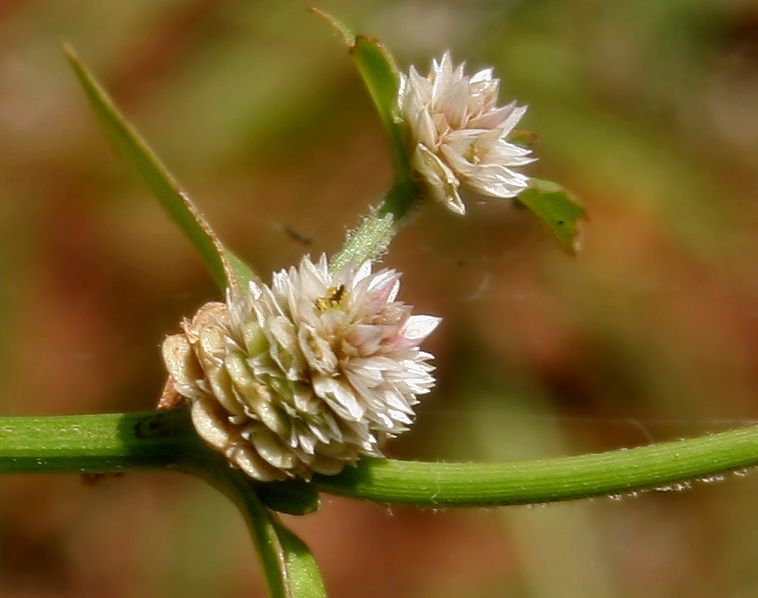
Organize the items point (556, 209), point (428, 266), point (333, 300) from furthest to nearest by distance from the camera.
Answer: point (428, 266), point (556, 209), point (333, 300)

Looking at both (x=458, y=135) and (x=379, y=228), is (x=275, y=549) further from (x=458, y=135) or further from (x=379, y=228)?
(x=458, y=135)

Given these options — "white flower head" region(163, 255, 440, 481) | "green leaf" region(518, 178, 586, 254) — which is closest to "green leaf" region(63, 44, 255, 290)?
"white flower head" region(163, 255, 440, 481)

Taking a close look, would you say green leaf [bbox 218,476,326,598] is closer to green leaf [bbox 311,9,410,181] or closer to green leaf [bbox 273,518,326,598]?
green leaf [bbox 273,518,326,598]

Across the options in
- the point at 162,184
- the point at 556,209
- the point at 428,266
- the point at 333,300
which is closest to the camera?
the point at 333,300

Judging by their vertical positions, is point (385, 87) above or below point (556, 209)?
above

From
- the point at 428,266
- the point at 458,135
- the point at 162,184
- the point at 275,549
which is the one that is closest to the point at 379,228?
the point at 458,135

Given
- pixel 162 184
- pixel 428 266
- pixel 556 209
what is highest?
pixel 162 184
